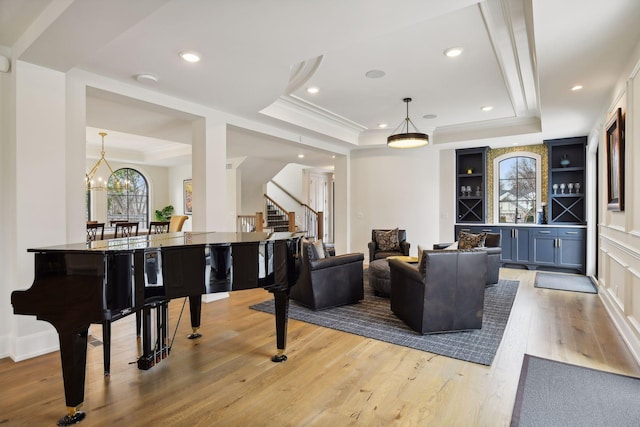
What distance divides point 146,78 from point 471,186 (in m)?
6.55

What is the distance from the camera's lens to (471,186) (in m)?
7.52

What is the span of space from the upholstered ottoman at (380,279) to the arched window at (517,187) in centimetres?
393

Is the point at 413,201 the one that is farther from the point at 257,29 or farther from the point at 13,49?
the point at 13,49

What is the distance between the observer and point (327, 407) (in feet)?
7.08

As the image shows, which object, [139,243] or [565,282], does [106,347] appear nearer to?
[139,243]

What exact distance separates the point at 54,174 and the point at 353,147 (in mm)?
5513

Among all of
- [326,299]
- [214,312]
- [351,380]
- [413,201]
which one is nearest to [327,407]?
[351,380]

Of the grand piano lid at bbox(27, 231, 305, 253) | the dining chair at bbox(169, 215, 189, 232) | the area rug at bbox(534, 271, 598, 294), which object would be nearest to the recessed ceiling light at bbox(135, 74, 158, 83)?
the grand piano lid at bbox(27, 231, 305, 253)

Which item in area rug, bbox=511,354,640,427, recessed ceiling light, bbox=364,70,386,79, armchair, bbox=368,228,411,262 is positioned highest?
recessed ceiling light, bbox=364,70,386,79

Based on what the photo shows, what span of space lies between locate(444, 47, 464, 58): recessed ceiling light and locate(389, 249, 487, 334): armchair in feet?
6.59

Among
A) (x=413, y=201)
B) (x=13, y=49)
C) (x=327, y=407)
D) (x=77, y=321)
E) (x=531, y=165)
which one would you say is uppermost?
(x=13, y=49)

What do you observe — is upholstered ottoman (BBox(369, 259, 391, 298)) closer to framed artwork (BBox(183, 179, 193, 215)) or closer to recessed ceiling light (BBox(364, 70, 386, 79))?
recessed ceiling light (BBox(364, 70, 386, 79))

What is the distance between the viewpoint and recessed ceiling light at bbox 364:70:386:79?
4.01 metres

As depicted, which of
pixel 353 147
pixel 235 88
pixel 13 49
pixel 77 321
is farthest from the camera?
pixel 353 147
